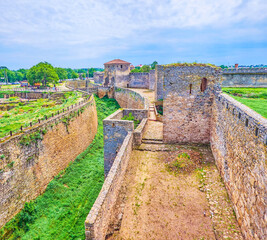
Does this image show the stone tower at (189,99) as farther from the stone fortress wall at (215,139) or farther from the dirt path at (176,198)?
the dirt path at (176,198)

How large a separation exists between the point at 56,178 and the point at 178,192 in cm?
1041

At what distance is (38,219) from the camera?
10625mm

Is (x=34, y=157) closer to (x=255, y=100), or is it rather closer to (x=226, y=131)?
(x=226, y=131)

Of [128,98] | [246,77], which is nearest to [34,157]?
[128,98]

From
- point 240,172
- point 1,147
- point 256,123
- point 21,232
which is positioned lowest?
point 21,232

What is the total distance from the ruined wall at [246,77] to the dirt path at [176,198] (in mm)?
15913

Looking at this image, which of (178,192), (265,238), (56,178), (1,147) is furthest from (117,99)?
(265,238)

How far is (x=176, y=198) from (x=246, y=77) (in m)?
20.2

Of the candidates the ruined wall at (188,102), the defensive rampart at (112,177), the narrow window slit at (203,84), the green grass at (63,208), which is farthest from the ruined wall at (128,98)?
the narrow window slit at (203,84)

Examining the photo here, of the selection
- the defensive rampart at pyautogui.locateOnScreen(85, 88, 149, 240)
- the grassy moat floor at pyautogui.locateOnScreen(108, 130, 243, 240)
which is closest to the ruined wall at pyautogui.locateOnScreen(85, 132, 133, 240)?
the defensive rampart at pyautogui.locateOnScreen(85, 88, 149, 240)

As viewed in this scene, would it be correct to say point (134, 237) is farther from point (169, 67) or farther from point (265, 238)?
point (169, 67)

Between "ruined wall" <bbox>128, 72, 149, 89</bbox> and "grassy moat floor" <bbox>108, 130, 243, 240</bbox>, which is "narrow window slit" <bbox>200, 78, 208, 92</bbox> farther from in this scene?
"ruined wall" <bbox>128, 72, 149, 89</bbox>

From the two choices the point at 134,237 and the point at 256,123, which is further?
the point at 134,237

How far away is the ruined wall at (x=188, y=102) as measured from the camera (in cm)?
901
